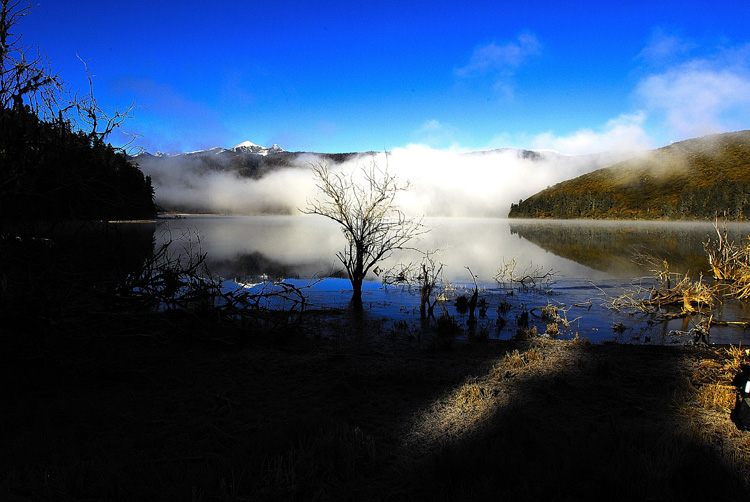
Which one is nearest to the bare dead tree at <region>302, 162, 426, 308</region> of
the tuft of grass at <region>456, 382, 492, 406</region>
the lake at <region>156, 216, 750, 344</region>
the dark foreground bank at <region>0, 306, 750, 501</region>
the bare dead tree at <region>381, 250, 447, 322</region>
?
the lake at <region>156, 216, 750, 344</region>

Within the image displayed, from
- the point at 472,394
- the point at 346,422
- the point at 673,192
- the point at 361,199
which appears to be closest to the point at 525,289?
the point at 361,199

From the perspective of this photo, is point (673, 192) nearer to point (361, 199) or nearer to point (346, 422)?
point (361, 199)

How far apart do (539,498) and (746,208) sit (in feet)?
467

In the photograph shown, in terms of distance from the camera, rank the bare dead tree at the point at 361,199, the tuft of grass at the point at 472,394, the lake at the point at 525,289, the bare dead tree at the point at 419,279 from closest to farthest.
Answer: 1. the tuft of grass at the point at 472,394
2. the lake at the point at 525,289
3. the bare dead tree at the point at 361,199
4. the bare dead tree at the point at 419,279

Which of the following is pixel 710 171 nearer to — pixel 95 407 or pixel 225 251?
pixel 225 251

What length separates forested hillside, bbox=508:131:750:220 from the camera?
120 m

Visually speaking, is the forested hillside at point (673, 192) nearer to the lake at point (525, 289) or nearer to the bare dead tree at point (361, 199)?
the lake at point (525, 289)

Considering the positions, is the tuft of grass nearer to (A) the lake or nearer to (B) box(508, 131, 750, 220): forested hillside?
(A) the lake

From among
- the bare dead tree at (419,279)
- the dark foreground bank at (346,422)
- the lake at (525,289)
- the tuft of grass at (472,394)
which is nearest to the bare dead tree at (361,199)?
the lake at (525,289)

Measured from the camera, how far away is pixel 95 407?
457 cm

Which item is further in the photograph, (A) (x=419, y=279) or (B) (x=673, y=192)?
(B) (x=673, y=192)

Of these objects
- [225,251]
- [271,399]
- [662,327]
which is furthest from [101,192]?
[225,251]

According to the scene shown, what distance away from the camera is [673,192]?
151375 mm

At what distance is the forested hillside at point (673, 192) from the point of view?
12050 cm
